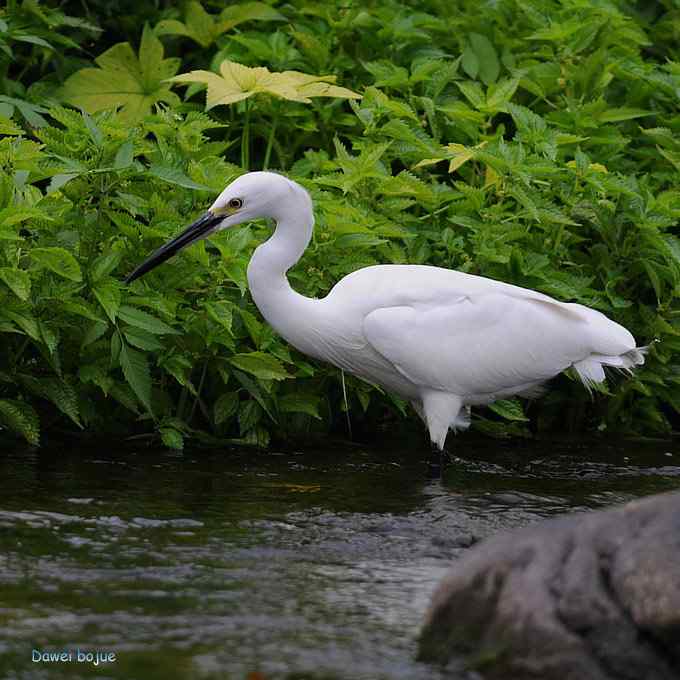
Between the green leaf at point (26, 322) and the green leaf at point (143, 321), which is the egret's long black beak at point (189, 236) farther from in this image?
the green leaf at point (26, 322)

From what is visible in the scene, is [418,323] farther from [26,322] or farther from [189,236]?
[26,322]

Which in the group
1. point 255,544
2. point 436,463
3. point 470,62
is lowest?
point 255,544

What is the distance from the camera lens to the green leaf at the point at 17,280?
6.05m

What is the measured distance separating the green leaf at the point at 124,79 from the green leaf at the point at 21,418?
2888mm

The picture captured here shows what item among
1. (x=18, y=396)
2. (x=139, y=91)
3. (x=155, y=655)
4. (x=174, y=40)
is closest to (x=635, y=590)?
(x=155, y=655)

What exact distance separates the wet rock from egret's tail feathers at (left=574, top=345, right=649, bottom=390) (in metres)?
3.17

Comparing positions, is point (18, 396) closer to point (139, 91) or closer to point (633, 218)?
point (139, 91)

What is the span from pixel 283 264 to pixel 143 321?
2.38ft

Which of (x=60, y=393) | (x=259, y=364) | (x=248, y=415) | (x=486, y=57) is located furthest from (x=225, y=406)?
(x=486, y=57)

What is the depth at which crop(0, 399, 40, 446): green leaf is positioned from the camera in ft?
21.0

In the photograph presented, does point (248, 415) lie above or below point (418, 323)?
below

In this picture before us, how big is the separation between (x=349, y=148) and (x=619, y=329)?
273 centimetres

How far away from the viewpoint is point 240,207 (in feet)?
21.3

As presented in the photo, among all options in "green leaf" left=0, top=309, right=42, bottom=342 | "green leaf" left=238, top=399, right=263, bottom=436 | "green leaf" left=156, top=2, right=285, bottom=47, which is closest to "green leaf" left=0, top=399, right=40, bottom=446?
"green leaf" left=0, top=309, right=42, bottom=342
